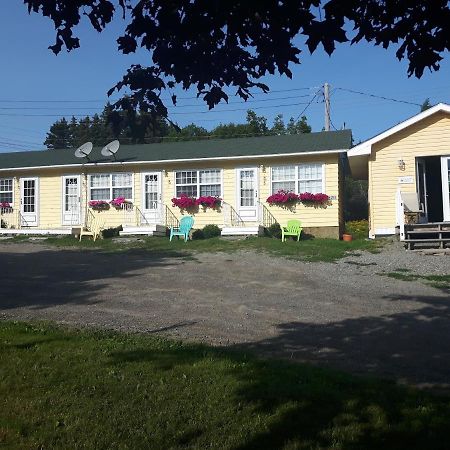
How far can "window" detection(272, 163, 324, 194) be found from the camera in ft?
67.6

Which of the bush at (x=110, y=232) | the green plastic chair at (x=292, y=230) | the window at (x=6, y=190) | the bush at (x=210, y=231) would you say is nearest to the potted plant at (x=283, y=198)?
the green plastic chair at (x=292, y=230)

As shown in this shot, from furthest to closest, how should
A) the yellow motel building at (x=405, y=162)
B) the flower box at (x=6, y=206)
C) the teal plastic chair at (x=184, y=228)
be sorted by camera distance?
the flower box at (x=6, y=206), the teal plastic chair at (x=184, y=228), the yellow motel building at (x=405, y=162)

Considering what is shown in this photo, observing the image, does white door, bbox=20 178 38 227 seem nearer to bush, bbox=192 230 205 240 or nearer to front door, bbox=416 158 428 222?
bush, bbox=192 230 205 240

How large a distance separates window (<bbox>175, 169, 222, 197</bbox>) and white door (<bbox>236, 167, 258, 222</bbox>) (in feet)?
2.72

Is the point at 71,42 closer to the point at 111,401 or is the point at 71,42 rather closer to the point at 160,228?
the point at 111,401

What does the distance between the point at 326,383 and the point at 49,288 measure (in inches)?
262

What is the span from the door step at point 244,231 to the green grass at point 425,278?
8.07m

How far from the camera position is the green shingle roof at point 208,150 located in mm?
20906

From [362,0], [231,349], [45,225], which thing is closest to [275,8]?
[362,0]

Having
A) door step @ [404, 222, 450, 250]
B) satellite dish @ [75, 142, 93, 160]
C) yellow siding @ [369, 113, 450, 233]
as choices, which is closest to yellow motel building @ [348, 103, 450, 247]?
yellow siding @ [369, 113, 450, 233]

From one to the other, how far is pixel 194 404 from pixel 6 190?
22299 mm

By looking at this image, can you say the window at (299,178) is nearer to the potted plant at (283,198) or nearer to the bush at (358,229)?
the potted plant at (283,198)

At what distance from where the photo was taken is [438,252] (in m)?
14.9

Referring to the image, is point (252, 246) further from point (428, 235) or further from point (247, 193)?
point (428, 235)
